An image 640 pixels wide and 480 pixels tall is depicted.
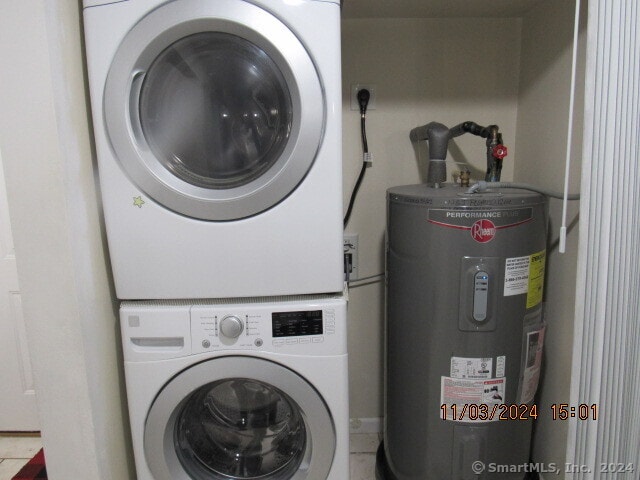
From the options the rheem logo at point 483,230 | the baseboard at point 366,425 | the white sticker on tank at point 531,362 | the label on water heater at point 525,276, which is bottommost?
the baseboard at point 366,425

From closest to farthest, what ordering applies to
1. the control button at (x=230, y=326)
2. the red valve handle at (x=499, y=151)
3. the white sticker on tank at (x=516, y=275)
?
1. the control button at (x=230, y=326)
2. the white sticker on tank at (x=516, y=275)
3. the red valve handle at (x=499, y=151)

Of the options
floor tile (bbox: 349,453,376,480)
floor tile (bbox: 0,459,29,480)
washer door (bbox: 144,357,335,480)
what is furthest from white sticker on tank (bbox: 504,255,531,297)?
floor tile (bbox: 0,459,29,480)

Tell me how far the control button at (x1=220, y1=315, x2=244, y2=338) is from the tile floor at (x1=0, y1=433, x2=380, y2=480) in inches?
35.0

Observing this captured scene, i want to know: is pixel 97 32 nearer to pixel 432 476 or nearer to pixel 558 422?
pixel 432 476

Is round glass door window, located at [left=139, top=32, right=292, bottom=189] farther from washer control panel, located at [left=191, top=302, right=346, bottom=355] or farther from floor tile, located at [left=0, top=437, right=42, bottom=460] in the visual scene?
floor tile, located at [left=0, top=437, right=42, bottom=460]

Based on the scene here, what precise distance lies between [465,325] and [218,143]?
82 centimetres

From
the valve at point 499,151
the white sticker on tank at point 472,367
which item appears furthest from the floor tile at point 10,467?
the valve at point 499,151

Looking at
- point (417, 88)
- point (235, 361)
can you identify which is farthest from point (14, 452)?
point (417, 88)

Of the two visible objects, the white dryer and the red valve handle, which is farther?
the red valve handle

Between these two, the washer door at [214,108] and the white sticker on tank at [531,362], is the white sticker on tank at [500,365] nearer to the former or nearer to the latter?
the white sticker on tank at [531,362]

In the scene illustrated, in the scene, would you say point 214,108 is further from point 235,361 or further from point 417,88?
point 417,88

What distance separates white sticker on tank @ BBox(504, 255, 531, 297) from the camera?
1.11 meters

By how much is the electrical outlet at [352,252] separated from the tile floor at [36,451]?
2.26 ft

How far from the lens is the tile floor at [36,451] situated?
156cm
